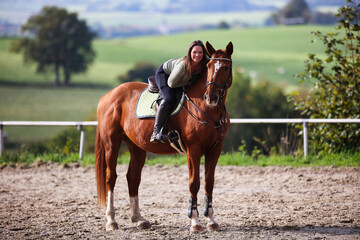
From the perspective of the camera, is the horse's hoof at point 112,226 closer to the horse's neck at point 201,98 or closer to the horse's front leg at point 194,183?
the horse's front leg at point 194,183

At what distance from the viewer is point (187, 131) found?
5.60 meters

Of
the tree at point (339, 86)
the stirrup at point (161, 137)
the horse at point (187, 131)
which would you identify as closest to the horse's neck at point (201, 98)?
the horse at point (187, 131)

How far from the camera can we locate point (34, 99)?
5403 cm

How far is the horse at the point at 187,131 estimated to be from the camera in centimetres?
533

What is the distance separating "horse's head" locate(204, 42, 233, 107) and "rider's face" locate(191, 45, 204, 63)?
0.25 metres

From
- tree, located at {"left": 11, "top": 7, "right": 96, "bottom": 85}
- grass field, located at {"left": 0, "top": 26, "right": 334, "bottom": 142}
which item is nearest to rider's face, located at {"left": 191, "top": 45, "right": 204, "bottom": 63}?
grass field, located at {"left": 0, "top": 26, "right": 334, "bottom": 142}

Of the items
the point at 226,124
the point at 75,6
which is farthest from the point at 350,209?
the point at 75,6

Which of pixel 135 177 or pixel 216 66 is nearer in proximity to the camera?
pixel 216 66

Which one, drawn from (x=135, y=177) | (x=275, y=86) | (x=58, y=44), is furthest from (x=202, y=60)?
(x=58, y=44)

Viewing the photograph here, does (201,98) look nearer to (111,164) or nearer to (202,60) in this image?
(202,60)

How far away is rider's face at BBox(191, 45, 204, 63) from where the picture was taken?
5535mm

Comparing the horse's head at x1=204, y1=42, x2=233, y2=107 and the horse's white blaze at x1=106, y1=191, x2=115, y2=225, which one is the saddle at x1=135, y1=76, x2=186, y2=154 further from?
the horse's white blaze at x1=106, y1=191, x2=115, y2=225

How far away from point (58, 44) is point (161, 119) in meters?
54.8

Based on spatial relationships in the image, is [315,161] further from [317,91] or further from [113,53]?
[113,53]
